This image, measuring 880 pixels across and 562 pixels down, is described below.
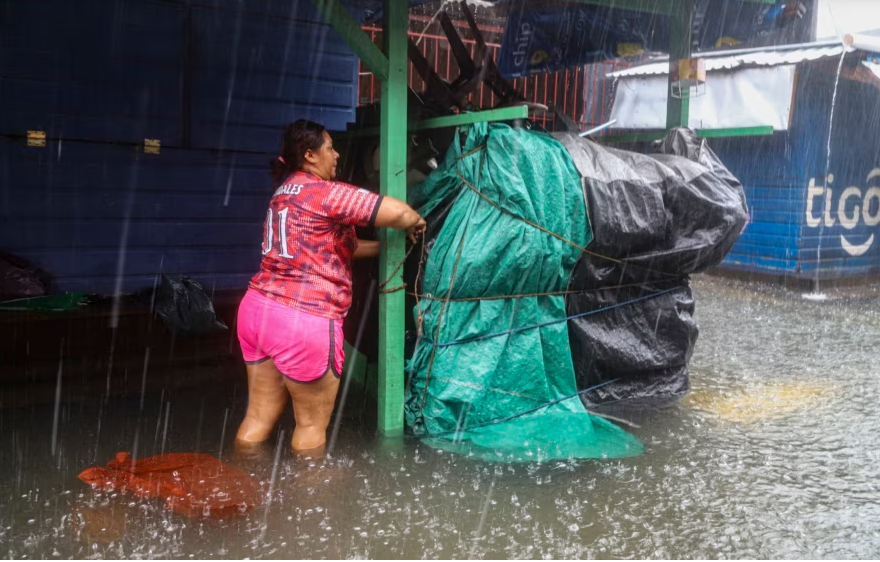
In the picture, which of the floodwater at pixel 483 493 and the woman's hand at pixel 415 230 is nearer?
the floodwater at pixel 483 493

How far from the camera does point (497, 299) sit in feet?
15.4

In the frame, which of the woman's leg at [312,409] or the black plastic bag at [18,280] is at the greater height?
the black plastic bag at [18,280]

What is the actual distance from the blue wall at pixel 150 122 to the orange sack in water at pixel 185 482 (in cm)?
352

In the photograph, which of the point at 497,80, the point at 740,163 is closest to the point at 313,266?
the point at 497,80

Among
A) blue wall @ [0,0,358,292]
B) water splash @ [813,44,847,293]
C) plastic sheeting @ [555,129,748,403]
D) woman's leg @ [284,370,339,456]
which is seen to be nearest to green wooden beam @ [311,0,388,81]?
plastic sheeting @ [555,129,748,403]

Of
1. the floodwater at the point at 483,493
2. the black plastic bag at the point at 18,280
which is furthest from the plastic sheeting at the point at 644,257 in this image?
the black plastic bag at the point at 18,280

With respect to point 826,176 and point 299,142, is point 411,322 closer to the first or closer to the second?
point 299,142


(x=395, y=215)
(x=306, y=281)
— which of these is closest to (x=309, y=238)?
(x=306, y=281)

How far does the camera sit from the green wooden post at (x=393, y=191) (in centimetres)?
440

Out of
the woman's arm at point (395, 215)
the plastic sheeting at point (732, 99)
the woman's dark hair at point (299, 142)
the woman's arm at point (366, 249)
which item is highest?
the plastic sheeting at point (732, 99)

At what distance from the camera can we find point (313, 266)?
416 centimetres

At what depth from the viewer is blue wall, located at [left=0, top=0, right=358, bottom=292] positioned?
6.55 m

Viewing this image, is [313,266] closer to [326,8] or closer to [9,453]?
[326,8]

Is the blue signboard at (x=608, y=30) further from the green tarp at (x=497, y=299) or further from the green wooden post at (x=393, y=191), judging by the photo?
the green wooden post at (x=393, y=191)
